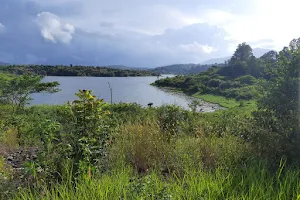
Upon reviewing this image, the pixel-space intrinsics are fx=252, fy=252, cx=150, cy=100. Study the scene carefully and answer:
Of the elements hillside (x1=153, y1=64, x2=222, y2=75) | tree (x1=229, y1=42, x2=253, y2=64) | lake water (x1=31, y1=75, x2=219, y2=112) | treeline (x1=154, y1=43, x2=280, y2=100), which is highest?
tree (x1=229, y1=42, x2=253, y2=64)

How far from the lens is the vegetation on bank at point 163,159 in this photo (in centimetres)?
203

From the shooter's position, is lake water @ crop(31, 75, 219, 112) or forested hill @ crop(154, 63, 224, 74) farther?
forested hill @ crop(154, 63, 224, 74)

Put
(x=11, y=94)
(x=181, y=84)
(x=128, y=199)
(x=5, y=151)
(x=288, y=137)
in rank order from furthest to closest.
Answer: (x=181, y=84)
(x=11, y=94)
(x=5, y=151)
(x=288, y=137)
(x=128, y=199)

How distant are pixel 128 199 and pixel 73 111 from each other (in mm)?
1541

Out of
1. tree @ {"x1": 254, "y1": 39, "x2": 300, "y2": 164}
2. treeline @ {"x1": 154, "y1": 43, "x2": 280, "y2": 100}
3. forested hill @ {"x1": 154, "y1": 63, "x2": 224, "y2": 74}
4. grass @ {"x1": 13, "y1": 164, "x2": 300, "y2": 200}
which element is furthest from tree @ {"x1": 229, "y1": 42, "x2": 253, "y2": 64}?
grass @ {"x1": 13, "y1": 164, "x2": 300, "y2": 200}

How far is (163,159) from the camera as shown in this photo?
3145 millimetres

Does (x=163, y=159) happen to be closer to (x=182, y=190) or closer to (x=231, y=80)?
(x=182, y=190)

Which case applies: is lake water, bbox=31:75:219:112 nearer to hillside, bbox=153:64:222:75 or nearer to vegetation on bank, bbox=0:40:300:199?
vegetation on bank, bbox=0:40:300:199

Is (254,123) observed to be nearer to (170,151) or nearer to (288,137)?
(288,137)

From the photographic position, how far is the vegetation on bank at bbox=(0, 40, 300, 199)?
203cm

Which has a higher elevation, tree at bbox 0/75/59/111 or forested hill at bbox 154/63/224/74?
forested hill at bbox 154/63/224/74

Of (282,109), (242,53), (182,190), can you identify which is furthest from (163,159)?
(242,53)

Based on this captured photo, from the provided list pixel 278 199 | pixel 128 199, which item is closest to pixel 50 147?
pixel 128 199

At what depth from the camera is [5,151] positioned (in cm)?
444
